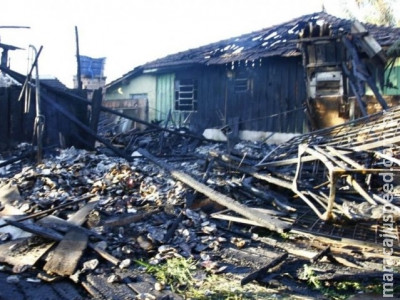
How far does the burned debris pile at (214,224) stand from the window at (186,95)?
27.2ft

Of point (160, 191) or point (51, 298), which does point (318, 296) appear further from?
point (160, 191)

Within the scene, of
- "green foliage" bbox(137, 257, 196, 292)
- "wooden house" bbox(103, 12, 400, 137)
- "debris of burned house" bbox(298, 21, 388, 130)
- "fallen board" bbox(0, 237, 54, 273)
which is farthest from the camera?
"wooden house" bbox(103, 12, 400, 137)

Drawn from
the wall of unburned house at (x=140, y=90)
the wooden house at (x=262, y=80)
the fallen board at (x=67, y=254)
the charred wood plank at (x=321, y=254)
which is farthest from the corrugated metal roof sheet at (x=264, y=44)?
the fallen board at (x=67, y=254)

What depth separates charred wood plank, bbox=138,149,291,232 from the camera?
486 centimetres

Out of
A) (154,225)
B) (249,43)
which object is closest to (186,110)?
(249,43)

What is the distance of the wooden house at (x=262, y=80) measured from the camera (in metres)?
10.2

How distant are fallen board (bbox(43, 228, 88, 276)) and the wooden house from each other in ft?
23.7

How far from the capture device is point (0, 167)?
26.4ft

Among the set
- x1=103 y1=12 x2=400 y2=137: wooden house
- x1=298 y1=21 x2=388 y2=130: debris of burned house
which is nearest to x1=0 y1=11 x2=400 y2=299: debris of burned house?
x1=298 y1=21 x2=388 y2=130: debris of burned house

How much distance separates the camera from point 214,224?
5453 millimetres

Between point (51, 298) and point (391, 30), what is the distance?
12.3m

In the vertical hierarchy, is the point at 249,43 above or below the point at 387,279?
above

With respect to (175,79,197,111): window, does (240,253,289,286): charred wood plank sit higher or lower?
lower

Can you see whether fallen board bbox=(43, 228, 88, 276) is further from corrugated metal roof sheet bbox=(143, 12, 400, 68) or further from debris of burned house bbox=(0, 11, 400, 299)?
corrugated metal roof sheet bbox=(143, 12, 400, 68)
